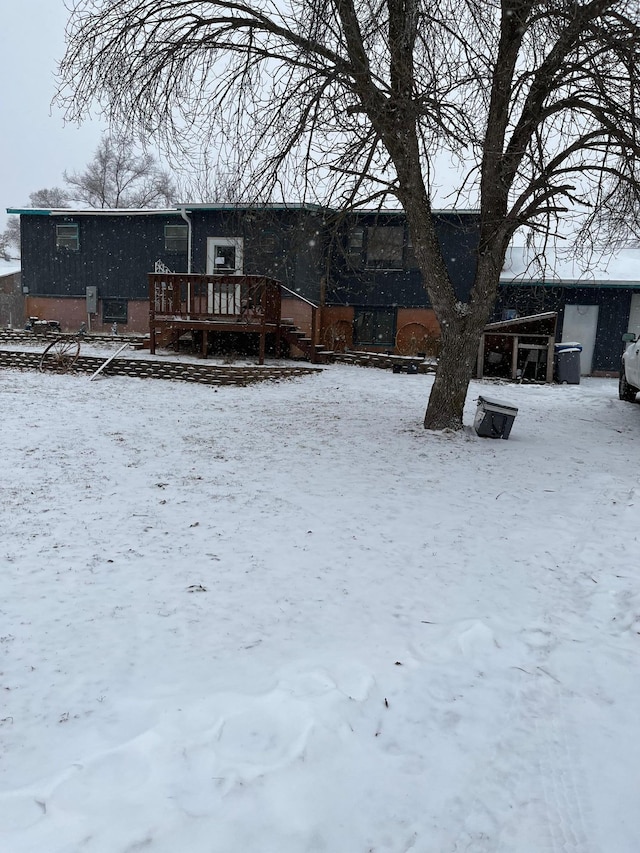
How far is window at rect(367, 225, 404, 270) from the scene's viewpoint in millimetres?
19250

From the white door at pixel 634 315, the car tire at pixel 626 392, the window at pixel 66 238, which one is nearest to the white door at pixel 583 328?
the white door at pixel 634 315

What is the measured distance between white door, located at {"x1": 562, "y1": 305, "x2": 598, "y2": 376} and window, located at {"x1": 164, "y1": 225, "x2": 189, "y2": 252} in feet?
42.4

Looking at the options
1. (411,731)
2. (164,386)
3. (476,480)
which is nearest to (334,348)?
(164,386)

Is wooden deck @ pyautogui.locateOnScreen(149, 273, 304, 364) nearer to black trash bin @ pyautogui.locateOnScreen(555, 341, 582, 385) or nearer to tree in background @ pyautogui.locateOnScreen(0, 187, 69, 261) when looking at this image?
black trash bin @ pyautogui.locateOnScreen(555, 341, 582, 385)

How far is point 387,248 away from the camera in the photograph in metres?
19.4

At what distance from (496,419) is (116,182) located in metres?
40.3

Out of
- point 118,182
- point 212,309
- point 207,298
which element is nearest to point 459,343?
point 207,298

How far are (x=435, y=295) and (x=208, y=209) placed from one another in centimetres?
1283

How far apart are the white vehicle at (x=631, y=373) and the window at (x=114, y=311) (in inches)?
643

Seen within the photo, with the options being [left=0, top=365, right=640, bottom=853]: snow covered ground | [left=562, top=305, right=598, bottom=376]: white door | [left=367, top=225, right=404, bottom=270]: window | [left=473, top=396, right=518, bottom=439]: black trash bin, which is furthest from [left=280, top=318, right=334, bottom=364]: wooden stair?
[left=0, top=365, right=640, bottom=853]: snow covered ground

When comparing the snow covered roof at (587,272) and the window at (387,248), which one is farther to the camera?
the window at (387,248)

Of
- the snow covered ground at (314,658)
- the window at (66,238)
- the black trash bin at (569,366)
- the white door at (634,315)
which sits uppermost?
the window at (66,238)

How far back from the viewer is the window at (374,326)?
19812 millimetres

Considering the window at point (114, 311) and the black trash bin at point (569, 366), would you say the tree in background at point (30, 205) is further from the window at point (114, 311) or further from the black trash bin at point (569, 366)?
the black trash bin at point (569, 366)
